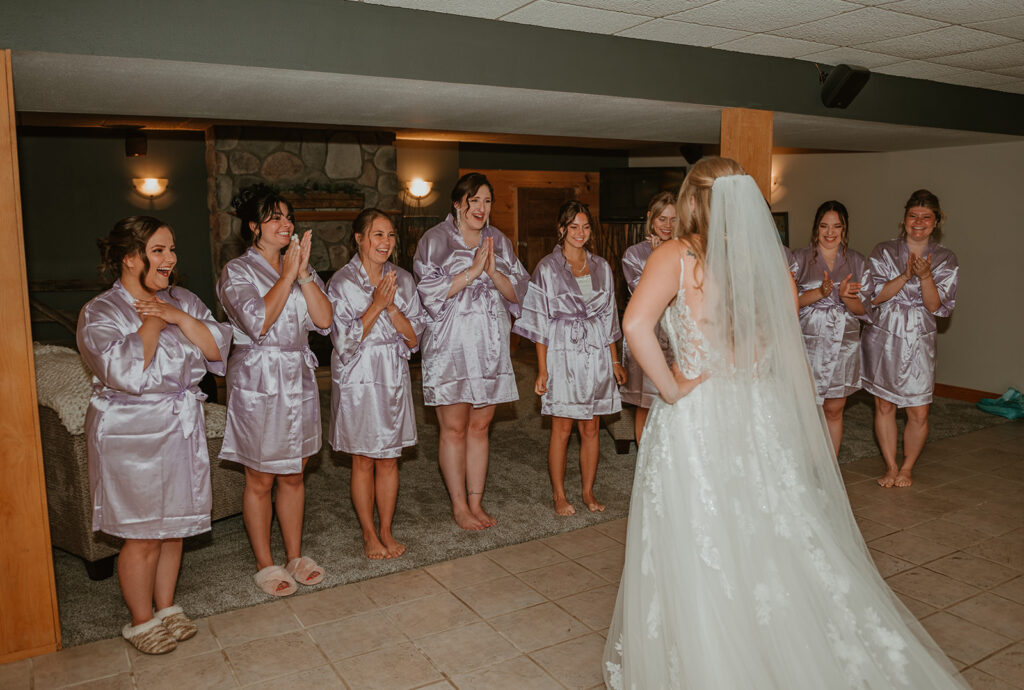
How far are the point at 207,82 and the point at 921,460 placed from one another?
4.59 m

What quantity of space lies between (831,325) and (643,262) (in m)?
1.11

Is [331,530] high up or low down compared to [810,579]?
down

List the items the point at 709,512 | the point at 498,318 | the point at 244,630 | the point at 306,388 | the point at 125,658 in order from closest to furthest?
1. the point at 709,512
2. the point at 125,658
3. the point at 244,630
4. the point at 306,388
5. the point at 498,318

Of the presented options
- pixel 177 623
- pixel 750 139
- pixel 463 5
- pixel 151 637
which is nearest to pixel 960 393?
pixel 750 139

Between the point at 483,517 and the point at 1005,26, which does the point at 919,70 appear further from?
the point at 483,517

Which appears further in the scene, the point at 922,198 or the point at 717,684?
the point at 922,198

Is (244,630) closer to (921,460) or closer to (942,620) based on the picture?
(942,620)

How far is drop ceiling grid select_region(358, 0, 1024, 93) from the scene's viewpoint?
129 inches

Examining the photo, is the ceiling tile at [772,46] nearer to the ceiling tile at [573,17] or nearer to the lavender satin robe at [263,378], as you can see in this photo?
the ceiling tile at [573,17]

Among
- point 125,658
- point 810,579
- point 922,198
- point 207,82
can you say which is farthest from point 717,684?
point 922,198

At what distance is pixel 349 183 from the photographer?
811cm

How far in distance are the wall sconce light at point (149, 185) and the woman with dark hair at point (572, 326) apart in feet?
18.3

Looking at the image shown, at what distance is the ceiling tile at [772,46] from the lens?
13.0ft

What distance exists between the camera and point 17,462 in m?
2.78
